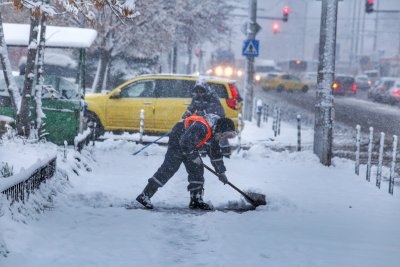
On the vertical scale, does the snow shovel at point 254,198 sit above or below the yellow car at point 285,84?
below

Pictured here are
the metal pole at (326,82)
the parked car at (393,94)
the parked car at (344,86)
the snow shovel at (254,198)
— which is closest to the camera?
the snow shovel at (254,198)

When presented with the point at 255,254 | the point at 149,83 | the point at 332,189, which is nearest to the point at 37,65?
the point at 149,83

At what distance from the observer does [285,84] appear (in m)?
51.3

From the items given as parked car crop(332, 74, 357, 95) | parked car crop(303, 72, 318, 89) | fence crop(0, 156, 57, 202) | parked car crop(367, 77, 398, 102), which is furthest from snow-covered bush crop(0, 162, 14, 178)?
parked car crop(303, 72, 318, 89)

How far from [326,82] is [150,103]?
516cm

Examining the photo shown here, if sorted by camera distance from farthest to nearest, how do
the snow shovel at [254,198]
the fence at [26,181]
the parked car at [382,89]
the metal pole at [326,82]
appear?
1. the parked car at [382,89]
2. the metal pole at [326,82]
3. the snow shovel at [254,198]
4. the fence at [26,181]

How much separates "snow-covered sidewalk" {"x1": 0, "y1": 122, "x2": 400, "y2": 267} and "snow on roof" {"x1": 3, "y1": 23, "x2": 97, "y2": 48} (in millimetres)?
2518

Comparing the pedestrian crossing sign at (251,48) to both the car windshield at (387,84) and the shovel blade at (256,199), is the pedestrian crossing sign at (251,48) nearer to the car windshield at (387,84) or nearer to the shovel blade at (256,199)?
the shovel blade at (256,199)

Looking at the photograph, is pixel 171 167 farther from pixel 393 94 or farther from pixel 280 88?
pixel 280 88

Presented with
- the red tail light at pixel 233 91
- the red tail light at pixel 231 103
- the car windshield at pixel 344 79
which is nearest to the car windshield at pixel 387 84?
the car windshield at pixel 344 79

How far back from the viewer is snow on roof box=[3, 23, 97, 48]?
1348cm

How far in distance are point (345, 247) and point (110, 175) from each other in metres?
5.17

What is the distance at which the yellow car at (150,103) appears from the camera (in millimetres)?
16812

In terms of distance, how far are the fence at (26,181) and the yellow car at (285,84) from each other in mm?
42511
